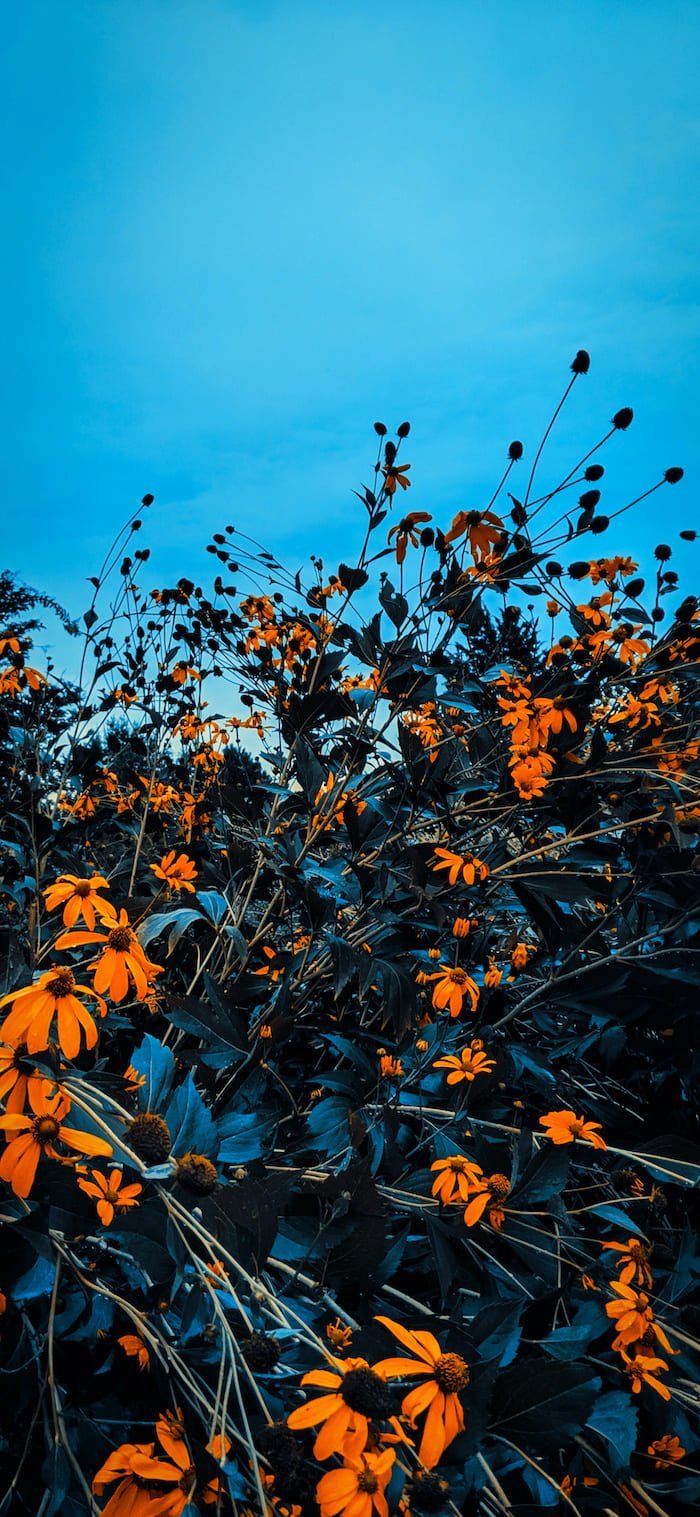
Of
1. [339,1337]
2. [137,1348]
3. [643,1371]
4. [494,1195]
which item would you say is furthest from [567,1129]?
[137,1348]

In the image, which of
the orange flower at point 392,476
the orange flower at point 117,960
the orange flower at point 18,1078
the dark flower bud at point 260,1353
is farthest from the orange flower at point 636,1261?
the orange flower at point 392,476

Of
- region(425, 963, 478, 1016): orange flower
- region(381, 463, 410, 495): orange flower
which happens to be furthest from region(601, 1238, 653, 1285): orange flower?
region(381, 463, 410, 495): orange flower

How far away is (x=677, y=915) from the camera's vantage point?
5.77 feet

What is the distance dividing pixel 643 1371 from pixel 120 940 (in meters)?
0.96

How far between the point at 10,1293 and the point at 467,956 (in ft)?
4.96

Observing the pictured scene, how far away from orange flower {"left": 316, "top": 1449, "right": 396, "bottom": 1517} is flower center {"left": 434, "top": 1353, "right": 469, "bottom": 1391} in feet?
0.36

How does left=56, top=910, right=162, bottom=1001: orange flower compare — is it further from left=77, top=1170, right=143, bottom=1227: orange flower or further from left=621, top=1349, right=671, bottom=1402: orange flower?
left=621, top=1349, right=671, bottom=1402: orange flower

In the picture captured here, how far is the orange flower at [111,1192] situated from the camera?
84 cm

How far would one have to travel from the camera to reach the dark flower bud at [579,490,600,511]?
5.81 feet

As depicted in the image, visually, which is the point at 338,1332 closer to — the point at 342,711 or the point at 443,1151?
the point at 443,1151

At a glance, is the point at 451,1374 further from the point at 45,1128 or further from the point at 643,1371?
the point at 643,1371

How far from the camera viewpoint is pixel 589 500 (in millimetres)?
1785

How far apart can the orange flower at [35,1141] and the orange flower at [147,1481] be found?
0.24 metres

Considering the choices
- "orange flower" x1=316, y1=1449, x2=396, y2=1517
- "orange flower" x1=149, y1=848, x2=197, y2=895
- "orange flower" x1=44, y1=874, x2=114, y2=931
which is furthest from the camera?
"orange flower" x1=149, y1=848, x2=197, y2=895
